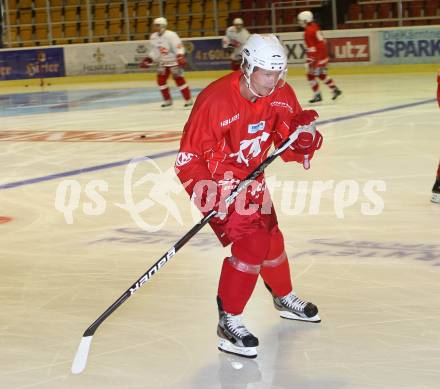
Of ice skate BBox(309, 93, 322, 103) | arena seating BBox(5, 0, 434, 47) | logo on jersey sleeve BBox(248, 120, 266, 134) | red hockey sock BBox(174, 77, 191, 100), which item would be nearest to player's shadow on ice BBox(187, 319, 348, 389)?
logo on jersey sleeve BBox(248, 120, 266, 134)

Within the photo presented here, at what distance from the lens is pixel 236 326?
155 inches

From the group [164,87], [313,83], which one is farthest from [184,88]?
[313,83]

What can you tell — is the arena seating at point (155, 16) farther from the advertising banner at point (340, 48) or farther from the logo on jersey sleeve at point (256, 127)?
the logo on jersey sleeve at point (256, 127)

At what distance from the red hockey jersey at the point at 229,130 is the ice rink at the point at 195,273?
2.46 feet

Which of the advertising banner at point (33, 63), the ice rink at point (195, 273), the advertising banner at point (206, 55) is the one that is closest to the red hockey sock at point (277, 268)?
the ice rink at point (195, 273)

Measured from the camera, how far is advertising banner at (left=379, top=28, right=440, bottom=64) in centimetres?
1930

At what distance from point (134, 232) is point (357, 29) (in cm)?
1478

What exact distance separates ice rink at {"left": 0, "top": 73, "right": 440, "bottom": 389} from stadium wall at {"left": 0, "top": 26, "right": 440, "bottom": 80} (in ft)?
29.7

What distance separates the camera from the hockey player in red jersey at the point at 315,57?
49.2ft

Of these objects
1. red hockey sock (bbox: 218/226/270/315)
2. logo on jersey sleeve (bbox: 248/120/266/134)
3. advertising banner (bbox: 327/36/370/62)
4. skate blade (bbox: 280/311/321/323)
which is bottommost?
skate blade (bbox: 280/311/321/323)

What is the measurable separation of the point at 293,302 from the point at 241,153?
0.77 m

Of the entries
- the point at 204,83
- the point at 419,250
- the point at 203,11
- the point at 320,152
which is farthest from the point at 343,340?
the point at 203,11

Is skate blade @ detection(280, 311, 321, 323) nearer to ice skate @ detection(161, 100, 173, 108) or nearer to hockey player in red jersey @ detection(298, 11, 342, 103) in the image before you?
hockey player in red jersey @ detection(298, 11, 342, 103)

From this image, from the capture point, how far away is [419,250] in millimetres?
5539
